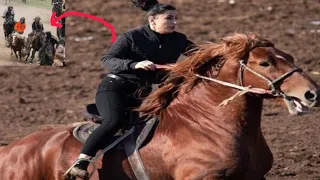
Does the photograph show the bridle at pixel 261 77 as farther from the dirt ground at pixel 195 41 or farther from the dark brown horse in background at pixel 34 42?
the dark brown horse in background at pixel 34 42

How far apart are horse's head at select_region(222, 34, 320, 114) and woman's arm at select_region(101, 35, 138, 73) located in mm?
790

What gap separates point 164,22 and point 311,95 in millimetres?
1448

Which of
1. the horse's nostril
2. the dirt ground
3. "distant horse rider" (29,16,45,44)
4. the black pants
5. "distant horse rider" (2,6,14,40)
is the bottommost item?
the dirt ground

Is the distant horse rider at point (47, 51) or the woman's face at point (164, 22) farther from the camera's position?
the distant horse rider at point (47, 51)

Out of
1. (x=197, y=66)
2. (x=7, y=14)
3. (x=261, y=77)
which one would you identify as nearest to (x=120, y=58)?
(x=197, y=66)

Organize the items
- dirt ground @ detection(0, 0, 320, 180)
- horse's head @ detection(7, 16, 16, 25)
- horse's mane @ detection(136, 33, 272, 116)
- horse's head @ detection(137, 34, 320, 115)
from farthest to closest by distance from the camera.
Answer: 1. horse's head @ detection(7, 16, 16, 25)
2. dirt ground @ detection(0, 0, 320, 180)
3. horse's mane @ detection(136, 33, 272, 116)
4. horse's head @ detection(137, 34, 320, 115)

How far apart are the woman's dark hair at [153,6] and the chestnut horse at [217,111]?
463 millimetres

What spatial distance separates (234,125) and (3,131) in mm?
5571

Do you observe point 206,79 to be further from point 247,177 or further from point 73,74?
point 73,74

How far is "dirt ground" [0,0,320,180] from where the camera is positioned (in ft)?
34.1

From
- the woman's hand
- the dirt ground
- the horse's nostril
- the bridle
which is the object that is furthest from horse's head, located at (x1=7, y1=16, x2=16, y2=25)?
the horse's nostril

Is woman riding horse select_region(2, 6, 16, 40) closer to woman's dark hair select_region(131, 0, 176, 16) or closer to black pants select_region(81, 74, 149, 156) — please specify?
woman's dark hair select_region(131, 0, 176, 16)

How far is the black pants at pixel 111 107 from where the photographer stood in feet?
21.3

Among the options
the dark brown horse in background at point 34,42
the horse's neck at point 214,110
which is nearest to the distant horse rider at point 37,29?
the dark brown horse in background at point 34,42
